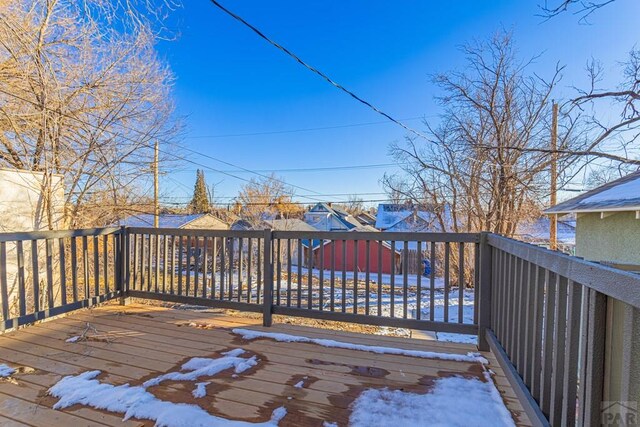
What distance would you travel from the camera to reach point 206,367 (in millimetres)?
2025

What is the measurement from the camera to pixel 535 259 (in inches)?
55.4

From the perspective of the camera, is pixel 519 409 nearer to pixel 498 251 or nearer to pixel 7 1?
pixel 498 251

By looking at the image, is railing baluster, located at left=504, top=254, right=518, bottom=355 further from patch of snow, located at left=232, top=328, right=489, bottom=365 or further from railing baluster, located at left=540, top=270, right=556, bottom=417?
railing baluster, located at left=540, top=270, right=556, bottom=417

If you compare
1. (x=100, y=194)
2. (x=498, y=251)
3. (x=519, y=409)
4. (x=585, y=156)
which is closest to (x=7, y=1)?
(x=100, y=194)

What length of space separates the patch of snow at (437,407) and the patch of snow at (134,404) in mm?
445

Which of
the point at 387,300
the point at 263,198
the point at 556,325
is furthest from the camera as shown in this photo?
the point at 263,198

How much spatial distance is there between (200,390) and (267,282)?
1.23m

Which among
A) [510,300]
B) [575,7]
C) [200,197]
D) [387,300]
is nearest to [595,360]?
[510,300]

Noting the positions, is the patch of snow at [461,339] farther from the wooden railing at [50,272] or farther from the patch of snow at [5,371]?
the wooden railing at [50,272]

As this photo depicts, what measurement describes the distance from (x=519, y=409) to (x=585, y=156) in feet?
26.3

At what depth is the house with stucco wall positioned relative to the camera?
77 centimetres

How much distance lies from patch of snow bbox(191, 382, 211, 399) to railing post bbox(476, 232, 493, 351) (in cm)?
197

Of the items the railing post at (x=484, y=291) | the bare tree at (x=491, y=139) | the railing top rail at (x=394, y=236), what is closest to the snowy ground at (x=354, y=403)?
the railing post at (x=484, y=291)

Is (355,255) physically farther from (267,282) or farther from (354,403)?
(354,403)
